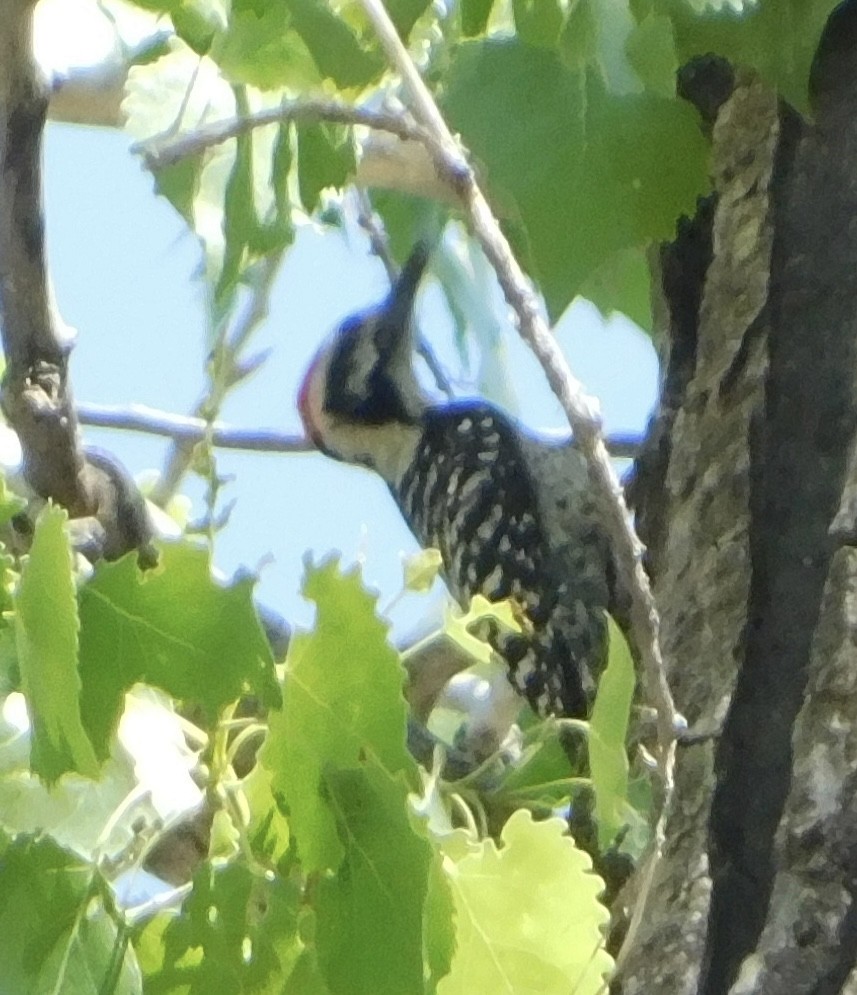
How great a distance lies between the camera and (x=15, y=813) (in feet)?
2.86

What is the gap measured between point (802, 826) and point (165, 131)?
0.53m

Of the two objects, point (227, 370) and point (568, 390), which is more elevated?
point (568, 390)

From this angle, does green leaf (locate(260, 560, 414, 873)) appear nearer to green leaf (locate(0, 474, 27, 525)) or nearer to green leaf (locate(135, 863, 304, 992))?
green leaf (locate(135, 863, 304, 992))

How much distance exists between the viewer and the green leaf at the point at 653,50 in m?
0.76

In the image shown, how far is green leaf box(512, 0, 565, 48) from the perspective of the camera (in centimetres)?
79

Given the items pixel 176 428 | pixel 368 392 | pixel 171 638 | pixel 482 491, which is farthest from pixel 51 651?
pixel 368 392

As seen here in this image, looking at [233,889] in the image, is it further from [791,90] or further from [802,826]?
[791,90]

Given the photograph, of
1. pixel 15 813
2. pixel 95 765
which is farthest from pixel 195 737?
pixel 95 765

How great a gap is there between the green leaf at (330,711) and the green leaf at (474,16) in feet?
1.21

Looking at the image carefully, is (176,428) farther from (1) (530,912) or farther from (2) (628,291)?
(1) (530,912)

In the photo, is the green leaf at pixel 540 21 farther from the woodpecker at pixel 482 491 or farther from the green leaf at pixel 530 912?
the woodpecker at pixel 482 491

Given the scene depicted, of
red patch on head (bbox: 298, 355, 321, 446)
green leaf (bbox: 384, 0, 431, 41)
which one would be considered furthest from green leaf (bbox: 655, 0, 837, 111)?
red patch on head (bbox: 298, 355, 321, 446)

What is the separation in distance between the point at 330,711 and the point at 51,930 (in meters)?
0.20

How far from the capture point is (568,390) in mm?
616
